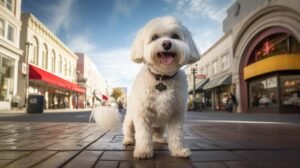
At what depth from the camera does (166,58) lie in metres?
2.80

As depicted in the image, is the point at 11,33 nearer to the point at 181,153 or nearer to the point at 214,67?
the point at 214,67

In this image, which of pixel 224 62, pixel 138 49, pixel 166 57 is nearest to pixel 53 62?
pixel 224 62

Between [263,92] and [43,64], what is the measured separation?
22344 millimetres

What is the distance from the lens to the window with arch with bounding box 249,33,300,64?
1825 cm

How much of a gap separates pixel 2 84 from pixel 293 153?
22717 millimetres

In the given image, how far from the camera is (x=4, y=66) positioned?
2239cm

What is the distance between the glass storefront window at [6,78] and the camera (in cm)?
2152

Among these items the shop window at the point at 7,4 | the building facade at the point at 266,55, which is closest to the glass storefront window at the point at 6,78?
the shop window at the point at 7,4

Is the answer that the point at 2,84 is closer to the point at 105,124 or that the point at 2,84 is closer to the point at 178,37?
the point at 105,124

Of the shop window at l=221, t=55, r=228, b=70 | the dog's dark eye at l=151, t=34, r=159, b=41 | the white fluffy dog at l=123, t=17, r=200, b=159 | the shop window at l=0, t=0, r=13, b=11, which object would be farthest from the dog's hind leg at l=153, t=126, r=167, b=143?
the shop window at l=221, t=55, r=228, b=70

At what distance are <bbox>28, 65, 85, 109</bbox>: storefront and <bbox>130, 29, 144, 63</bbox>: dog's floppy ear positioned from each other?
24.3m

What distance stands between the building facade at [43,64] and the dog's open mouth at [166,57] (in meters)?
24.5

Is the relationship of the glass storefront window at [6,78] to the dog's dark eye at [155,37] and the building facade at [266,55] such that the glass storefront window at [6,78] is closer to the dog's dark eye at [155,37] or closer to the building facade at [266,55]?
the building facade at [266,55]

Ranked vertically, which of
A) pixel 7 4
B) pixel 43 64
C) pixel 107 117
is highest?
pixel 7 4
